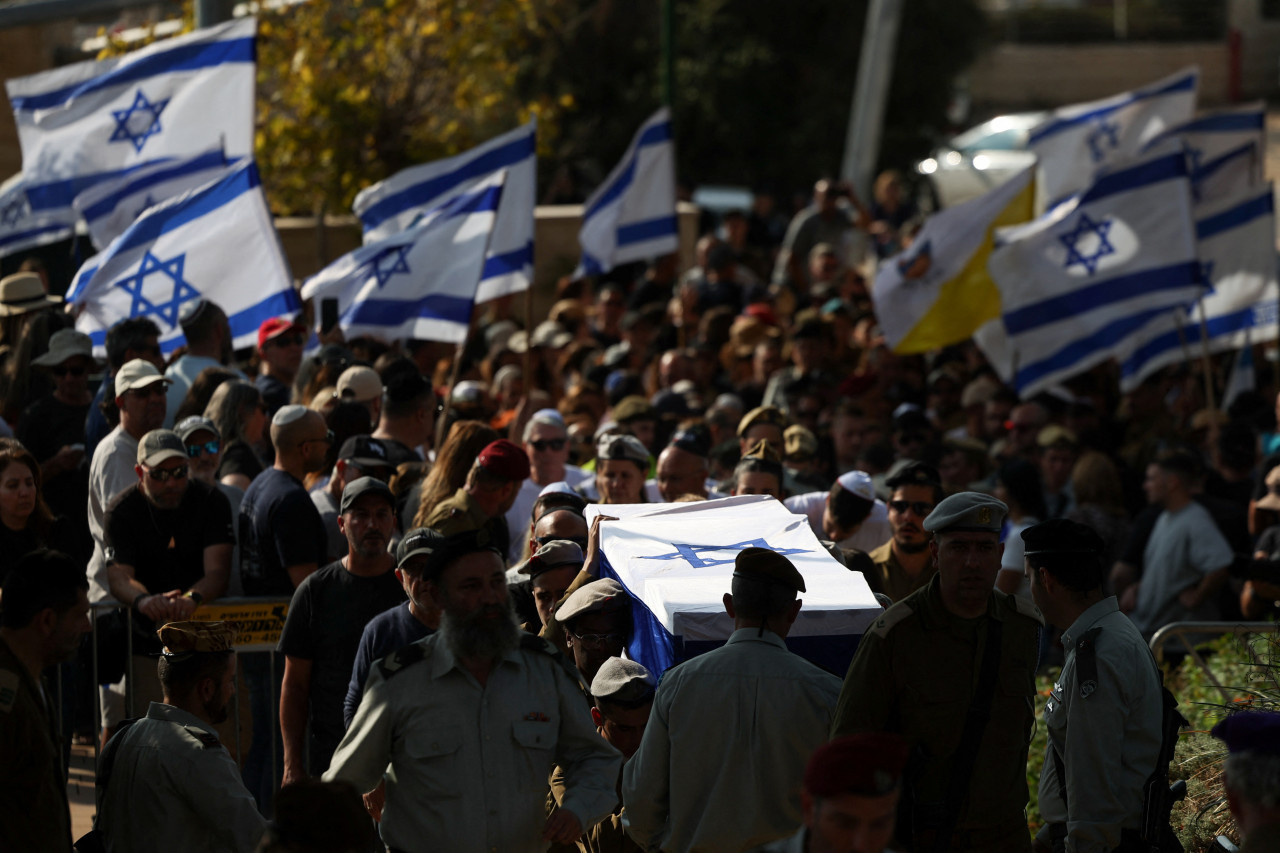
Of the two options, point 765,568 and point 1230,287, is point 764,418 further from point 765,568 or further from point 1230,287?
point 1230,287

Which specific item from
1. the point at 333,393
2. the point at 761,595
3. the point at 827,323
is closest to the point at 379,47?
the point at 827,323

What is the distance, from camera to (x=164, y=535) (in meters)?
7.28

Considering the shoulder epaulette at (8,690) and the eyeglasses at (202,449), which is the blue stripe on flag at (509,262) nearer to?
the eyeglasses at (202,449)

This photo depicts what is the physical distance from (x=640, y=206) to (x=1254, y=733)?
11206 millimetres

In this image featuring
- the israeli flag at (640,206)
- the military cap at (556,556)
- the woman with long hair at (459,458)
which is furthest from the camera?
the israeli flag at (640,206)

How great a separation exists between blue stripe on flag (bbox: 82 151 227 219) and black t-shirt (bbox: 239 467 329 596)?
16.7ft

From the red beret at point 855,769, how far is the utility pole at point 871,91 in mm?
19545

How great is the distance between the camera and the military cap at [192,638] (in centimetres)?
527

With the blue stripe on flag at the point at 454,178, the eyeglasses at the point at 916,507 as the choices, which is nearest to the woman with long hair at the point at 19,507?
the eyeglasses at the point at 916,507

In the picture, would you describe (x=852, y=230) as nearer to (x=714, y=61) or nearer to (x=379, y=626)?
(x=714, y=61)

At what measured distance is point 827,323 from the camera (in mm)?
14242

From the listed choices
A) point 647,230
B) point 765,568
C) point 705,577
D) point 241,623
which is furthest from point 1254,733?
point 647,230

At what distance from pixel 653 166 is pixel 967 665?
10386mm

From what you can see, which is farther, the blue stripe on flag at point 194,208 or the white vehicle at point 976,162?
the white vehicle at point 976,162
